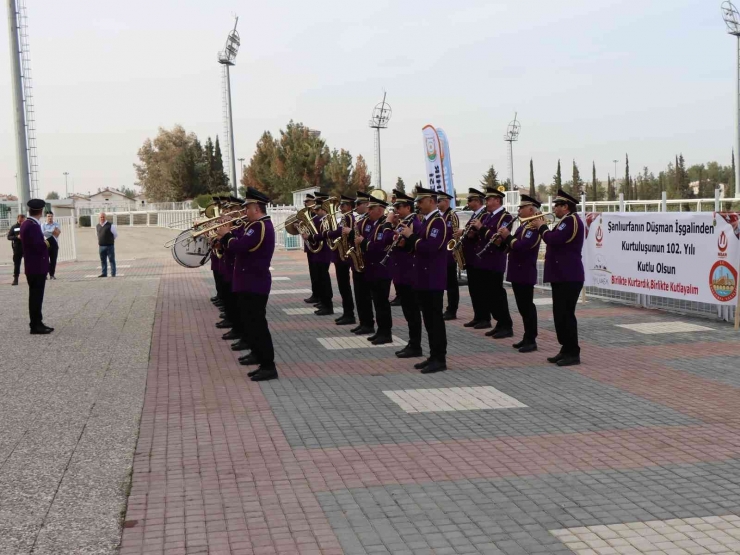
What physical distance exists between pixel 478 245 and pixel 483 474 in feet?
21.9

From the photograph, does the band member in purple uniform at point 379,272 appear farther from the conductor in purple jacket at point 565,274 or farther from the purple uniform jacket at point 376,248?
the conductor in purple jacket at point 565,274

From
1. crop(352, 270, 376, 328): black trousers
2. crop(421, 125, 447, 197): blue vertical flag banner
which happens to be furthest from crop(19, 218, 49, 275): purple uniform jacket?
crop(421, 125, 447, 197): blue vertical flag banner

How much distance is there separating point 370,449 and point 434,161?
14415 mm

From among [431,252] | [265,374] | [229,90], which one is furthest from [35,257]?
[229,90]

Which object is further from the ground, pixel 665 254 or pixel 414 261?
pixel 414 261

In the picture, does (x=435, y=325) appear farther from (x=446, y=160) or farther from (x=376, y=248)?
(x=446, y=160)

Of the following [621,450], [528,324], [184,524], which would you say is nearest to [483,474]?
[621,450]

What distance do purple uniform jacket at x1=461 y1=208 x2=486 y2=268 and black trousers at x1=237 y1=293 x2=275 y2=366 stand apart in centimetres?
399

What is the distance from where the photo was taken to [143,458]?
6.07 m

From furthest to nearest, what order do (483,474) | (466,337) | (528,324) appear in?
(466,337)
(528,324)
(483,474)

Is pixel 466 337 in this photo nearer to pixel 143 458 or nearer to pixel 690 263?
pixel 690 263

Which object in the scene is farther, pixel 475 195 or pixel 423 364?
pixel 475 195

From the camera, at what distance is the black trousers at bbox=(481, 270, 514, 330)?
38.6ft

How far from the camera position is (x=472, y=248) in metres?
12.4
